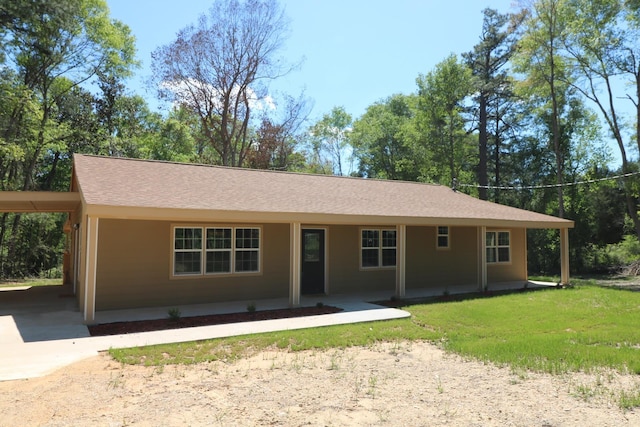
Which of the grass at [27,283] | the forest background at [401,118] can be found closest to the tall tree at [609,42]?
the forest background at [401,118]

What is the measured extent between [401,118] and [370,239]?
27052 millimetres

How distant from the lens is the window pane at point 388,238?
1311 cm

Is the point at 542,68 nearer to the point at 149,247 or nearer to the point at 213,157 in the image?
the point at 149,247

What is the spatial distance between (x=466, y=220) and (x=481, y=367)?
7.14m

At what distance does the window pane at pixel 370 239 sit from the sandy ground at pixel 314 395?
269 inches

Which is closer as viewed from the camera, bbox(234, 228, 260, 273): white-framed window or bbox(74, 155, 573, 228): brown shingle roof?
bbox(74, 155, 573, 228): brown shingle roof

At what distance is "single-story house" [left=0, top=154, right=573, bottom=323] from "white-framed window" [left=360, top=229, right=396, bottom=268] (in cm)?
4

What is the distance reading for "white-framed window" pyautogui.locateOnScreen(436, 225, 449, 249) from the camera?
14.1m

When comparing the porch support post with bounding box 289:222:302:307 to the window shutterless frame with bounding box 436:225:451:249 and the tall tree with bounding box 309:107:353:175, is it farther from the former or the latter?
the tall tree with bounding box 309:107:353:175

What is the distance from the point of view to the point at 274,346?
6.66 meters

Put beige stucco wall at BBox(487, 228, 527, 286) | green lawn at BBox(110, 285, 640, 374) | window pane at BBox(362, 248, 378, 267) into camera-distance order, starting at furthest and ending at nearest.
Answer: beige stucco wall at BBox(487, 228, 527, 286)
window pane at BBox(362, 248, 378, 267)
green lawn at BBox(110, 285, 640, 374)

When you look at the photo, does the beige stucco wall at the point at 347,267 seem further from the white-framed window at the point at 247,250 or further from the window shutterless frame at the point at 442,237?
the window shutterless frame at the point at 442,237

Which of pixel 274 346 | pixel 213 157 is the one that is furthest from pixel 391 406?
pixel 213 157

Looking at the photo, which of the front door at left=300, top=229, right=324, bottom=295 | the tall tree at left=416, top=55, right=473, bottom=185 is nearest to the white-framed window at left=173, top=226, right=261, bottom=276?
the front door at left=300, top=229, right=324, bottom=295
